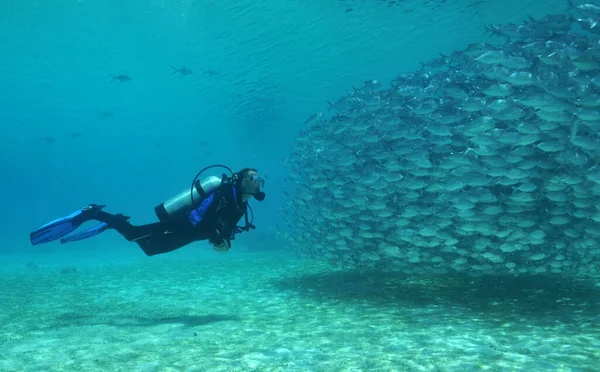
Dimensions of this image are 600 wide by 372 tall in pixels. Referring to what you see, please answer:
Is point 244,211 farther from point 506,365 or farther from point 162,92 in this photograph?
point 162,92

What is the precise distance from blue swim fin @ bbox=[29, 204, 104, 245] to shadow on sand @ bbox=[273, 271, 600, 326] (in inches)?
216

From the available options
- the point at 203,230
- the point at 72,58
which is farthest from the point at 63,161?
the point at 203,230

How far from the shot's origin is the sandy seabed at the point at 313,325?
4.58 meters

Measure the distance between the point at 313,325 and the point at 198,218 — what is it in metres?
2.80

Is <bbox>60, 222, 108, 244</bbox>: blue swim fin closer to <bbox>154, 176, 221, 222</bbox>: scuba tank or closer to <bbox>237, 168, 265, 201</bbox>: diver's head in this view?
<bbox>154, 176, 221, 222</bbox>: scuba tank

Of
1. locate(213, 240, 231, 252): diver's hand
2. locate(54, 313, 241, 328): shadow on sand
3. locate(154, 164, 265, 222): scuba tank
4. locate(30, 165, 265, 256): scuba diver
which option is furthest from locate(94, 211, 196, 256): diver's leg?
locate(54, 313, 241, 328): shadow on sand

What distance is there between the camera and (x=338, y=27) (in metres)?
22.4

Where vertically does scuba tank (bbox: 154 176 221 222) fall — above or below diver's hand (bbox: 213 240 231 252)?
above

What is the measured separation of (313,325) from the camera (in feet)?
22.0

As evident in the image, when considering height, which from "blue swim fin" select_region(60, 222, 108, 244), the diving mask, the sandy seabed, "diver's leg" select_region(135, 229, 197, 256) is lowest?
the sandy seabed

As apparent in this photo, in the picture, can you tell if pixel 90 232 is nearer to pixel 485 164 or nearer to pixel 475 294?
pixel 475 294

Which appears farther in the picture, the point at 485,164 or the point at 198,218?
the point at 485,164

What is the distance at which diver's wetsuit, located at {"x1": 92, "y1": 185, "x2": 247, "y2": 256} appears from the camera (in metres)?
6.55

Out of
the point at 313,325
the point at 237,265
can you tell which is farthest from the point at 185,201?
the point at 237,265
